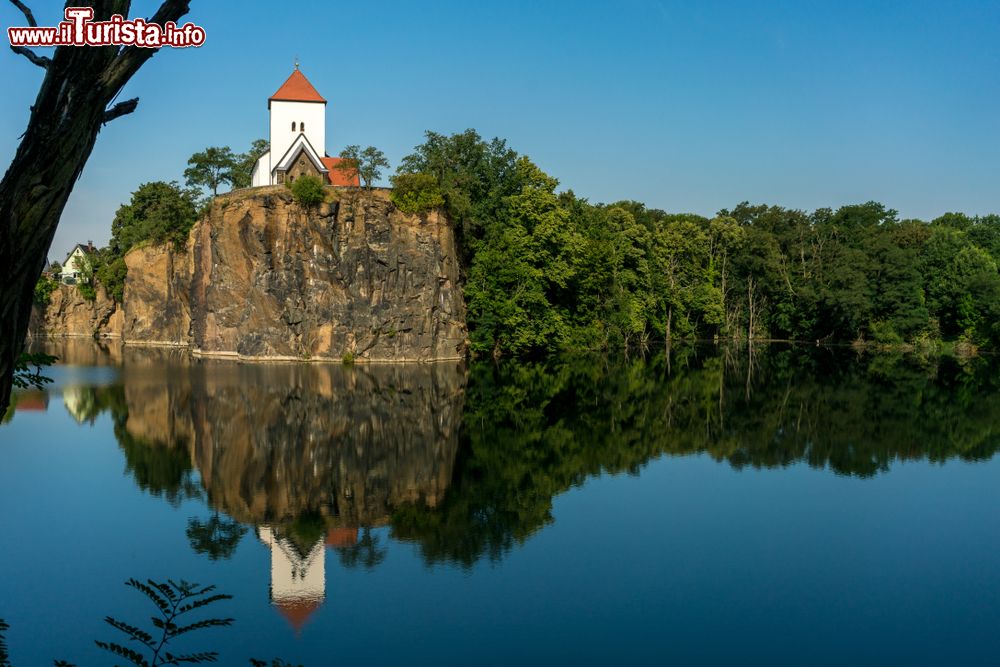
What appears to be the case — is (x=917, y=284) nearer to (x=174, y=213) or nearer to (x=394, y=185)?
(x=394, y=185)

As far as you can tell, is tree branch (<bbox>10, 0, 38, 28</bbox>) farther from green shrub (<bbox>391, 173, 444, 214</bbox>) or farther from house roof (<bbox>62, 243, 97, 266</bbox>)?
house roof (<bbox>62, 243, 97, 266</bbox>)

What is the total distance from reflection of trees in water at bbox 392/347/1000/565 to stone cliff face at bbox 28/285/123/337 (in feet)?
189

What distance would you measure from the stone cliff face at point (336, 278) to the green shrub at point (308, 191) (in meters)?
0.59

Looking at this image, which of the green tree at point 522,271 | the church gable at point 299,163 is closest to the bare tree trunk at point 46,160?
the green tree at point 522,271

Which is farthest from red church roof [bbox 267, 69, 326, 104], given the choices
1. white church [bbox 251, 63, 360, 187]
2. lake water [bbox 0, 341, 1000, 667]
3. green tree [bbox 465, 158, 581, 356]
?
lake water [bbox 0, 341, 1000, 667]

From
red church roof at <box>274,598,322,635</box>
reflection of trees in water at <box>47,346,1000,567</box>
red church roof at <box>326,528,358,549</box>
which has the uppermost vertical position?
reflection of trees in water at <box>47,346,1000,567</box>

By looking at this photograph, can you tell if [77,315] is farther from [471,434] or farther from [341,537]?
[341,537]

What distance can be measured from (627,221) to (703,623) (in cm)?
6910

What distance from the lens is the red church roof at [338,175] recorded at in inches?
2426

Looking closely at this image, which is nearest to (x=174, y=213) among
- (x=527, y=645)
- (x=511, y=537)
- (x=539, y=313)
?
(x=539, y=313)

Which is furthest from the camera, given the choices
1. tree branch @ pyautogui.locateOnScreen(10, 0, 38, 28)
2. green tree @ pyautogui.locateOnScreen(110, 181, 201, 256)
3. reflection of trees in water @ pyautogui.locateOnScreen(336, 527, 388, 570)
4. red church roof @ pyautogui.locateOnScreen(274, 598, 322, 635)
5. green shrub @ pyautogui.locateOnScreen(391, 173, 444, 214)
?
green tree @ pyautogui.locateOnScreen(110, 181, 201, 256)

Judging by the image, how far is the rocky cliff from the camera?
58156 mm

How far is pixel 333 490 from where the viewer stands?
22328mm

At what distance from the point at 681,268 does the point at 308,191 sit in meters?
41.6
